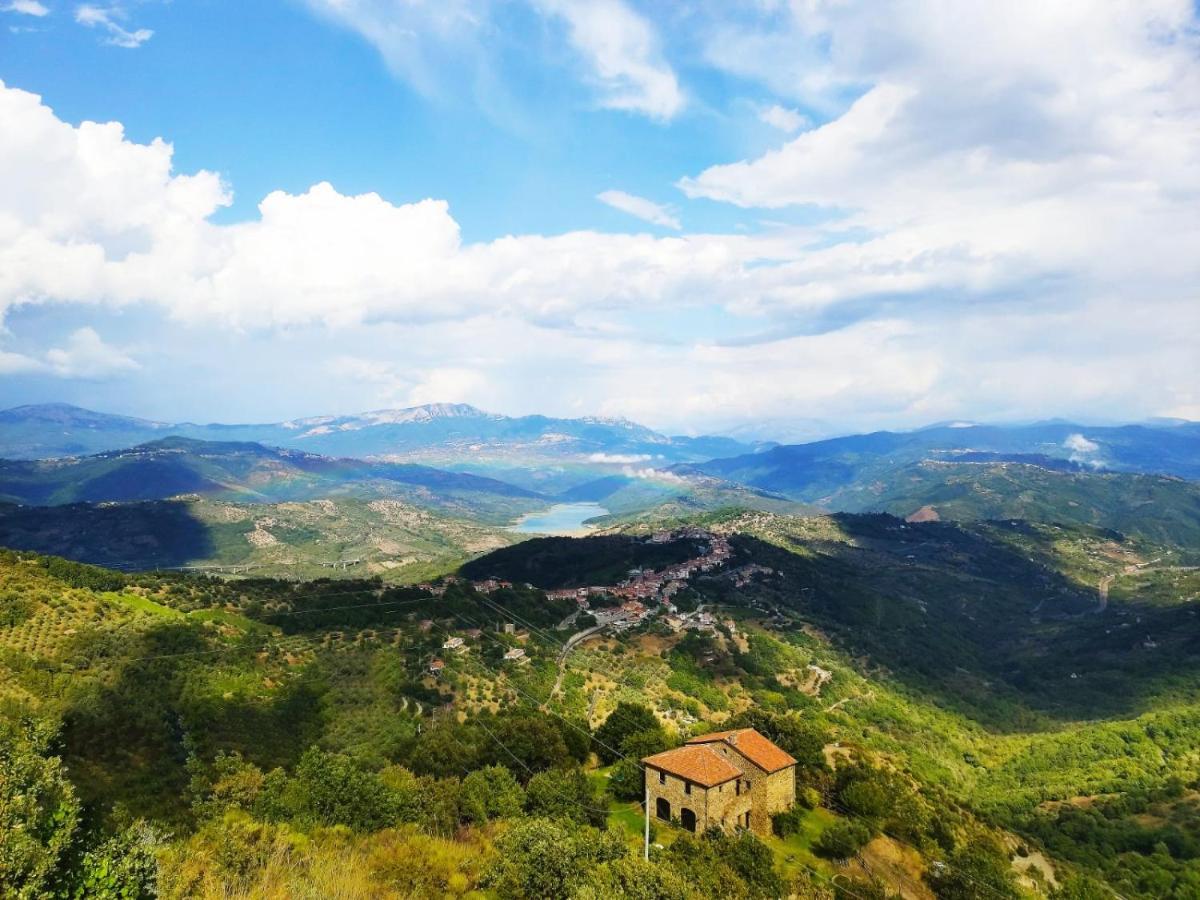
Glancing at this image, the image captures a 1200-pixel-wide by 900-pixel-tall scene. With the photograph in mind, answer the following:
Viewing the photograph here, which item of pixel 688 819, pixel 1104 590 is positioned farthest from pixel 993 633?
pixel 688 819

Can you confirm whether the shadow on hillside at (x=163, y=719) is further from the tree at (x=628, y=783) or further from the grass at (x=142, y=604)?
the tree at (x=628, y=783)

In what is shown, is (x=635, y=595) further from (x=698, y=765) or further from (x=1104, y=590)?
(x=1104, y=590)

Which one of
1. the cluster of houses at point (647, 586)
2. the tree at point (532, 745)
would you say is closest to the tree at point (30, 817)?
the tree at point (532, 745)

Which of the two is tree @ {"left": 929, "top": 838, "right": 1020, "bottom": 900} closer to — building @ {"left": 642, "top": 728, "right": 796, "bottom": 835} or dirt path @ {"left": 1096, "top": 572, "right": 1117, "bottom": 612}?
building @ {"left": 642, "top": 728, "right": 796, "bottom": 835}

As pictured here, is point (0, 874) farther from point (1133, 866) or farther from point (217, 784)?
point (1133, 866)

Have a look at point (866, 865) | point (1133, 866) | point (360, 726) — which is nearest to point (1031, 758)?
point (1133, 866)
